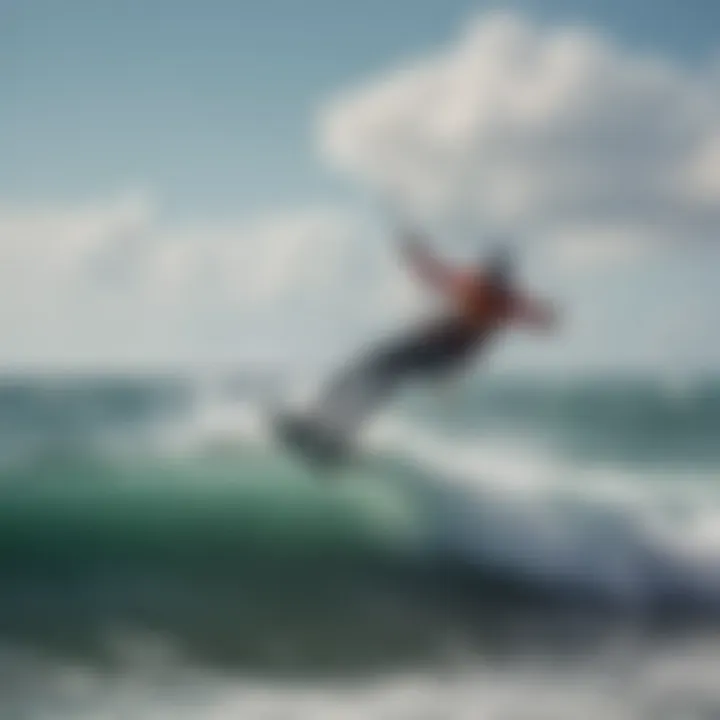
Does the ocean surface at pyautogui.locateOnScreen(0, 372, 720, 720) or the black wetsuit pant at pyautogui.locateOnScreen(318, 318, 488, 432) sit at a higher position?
the black wetsuit pant at pyautogui.locateOnScreen(318, 318, 488, 432)

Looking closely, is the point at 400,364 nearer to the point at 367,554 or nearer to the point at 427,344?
the point at 427,344

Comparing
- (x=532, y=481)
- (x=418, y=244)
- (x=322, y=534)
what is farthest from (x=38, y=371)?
(x=532, y=481)

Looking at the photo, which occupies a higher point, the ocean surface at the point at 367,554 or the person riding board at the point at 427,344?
the person riding board at the point at 427,344

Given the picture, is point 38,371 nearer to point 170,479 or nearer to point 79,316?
point 79,316

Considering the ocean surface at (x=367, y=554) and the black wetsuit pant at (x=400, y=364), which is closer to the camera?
the ocean surface at (x=367, y=554)

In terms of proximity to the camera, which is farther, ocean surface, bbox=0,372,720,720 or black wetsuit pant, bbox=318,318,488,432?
black wetsuit pant, bbox=318,318,488,432

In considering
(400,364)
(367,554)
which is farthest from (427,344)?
(367,554)
